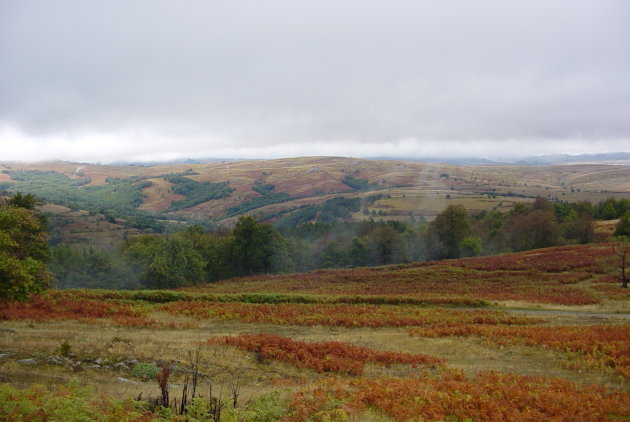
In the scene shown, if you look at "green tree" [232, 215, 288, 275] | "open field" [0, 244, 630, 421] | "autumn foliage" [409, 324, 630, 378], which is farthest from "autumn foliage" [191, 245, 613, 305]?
"autumn foliage" [409, 324, 630, 378]

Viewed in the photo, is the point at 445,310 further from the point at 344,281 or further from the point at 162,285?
the point at 162,285

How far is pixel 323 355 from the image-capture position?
17312 mm

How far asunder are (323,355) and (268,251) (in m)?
55.1

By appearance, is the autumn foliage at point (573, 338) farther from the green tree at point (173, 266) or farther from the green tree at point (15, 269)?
the green tree at point (173, 266)

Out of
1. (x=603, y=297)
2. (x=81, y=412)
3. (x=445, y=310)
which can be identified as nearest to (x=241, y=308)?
(x=445, y=310)

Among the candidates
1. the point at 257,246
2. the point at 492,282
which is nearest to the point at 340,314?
the point at 492,282

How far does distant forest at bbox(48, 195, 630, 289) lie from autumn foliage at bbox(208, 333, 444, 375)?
43.3m

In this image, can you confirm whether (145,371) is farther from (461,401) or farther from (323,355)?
(461,401)

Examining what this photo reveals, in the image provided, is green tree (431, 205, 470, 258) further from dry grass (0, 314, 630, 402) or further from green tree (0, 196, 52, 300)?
green tree (0, 196, 52, 300)

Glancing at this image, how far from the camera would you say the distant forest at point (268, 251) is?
63.0 meters

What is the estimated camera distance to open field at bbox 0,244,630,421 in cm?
1088

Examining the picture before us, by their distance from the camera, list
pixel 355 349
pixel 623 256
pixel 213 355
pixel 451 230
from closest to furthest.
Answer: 1. pixel 213 355
2. pixel 355 349
3. pixel 623 256
4. pixel 451 230

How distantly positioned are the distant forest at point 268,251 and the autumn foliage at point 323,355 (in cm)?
4332

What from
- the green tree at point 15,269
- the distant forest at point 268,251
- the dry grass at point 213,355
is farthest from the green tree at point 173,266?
the dry grass at point 213,355
